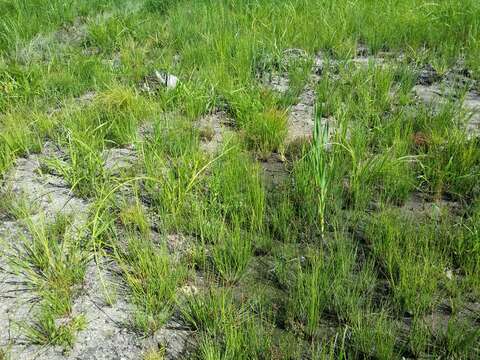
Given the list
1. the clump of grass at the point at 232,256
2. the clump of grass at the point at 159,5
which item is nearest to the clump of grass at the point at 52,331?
Answer: the clump of grass at the point at 232,256

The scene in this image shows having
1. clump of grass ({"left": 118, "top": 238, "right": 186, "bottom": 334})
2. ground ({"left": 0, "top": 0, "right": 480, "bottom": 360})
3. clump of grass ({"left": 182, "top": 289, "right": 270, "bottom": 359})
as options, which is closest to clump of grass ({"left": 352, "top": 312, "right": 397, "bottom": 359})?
ground ({"left": 0, "top": 0, "right": 480, "bottom": 360})

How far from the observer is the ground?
222 cm

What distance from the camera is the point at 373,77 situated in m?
4.09

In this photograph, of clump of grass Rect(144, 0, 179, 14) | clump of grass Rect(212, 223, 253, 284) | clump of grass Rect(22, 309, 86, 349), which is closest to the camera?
clump of grass Rect(22, 309, 86, 349)

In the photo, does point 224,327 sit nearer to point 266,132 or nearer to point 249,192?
point 249,192

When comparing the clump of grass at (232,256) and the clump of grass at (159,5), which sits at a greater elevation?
the clump of grass at (159,5)

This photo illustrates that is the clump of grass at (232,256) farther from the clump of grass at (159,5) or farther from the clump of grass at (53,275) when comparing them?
the clump of grass at (159,5)

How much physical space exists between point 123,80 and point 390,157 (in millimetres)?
2527

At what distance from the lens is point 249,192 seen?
9.50 ft

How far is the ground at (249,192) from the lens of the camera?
7.29ft

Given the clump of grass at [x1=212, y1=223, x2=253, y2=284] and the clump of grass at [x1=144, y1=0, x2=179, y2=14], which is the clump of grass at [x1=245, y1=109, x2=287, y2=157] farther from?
the clump of grass at [x1=144, y1=0, x2=179, y2=14]

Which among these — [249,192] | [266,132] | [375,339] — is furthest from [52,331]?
[266,132]

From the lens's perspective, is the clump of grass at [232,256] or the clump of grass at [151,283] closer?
the clump of grass at [151,283]

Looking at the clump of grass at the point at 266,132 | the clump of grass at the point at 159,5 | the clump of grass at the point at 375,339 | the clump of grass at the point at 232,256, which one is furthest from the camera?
the clump of grass at the point at 159,5
